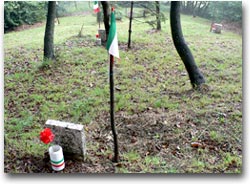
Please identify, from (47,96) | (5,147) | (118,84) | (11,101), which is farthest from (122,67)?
(5,147)

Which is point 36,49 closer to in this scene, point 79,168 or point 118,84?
point 118,84

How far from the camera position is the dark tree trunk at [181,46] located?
3357 millimetres

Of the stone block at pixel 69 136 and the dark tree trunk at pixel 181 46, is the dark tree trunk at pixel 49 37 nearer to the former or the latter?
the dark tree trunk at pixel 181 46

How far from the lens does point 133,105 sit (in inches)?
128

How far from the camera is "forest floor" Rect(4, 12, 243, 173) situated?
233 cm

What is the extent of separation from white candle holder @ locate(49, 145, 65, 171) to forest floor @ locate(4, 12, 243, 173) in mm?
83

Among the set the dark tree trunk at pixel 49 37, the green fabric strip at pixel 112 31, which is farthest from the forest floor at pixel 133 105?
the green fabric strip at pixel 112 31

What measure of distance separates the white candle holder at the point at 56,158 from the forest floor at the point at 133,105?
83 mm

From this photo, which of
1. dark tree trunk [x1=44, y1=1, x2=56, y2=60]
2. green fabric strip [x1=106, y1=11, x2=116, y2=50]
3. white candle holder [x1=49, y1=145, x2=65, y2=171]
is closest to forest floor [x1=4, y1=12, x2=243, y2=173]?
white candle holder [x1=49, y1=145, x2=65, y2=171]

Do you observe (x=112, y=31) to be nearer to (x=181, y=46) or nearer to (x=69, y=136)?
(x=69, y=136)

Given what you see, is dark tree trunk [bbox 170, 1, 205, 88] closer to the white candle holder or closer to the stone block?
the stone block

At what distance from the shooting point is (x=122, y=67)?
4.34 meters

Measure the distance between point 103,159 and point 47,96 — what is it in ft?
4.83

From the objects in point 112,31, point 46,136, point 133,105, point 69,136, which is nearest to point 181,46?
point 133,105
